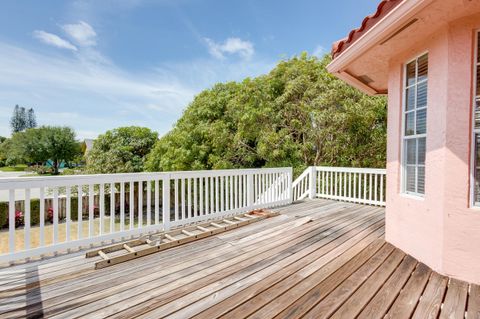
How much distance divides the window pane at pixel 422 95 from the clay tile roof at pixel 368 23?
95cm

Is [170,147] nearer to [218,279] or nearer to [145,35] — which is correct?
[145,35]

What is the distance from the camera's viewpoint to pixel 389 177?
11.1ft

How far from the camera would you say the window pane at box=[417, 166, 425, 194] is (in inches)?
112

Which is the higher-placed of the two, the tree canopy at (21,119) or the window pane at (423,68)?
the tree canopy at (21,119)

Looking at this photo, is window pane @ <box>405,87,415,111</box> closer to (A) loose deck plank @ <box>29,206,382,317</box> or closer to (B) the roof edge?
(B) the roof edge

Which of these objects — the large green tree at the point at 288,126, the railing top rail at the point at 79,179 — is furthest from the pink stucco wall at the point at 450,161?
the large green tree at the point at 288,126

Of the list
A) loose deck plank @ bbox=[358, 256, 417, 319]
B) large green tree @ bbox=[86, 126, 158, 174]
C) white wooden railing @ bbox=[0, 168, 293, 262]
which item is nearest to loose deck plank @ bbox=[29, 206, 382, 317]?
white wooden railing @ bbox=[0, 168, 293, 262]

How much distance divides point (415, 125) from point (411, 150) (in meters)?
0.31

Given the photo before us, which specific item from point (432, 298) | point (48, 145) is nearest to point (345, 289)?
point (432, 298)

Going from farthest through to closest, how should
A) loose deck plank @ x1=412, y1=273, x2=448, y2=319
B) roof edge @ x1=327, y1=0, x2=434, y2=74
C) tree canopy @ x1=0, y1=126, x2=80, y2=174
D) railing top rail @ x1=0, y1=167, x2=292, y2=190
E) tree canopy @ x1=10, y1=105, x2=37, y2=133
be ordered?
tree canopy @ x1=10, y1=105, x2=37, y2=133 < tree canopy @ x1=0, y1=126, x2=80, y2=174 < railing top rail @ x1=0, y1=167, x2=292, y2=190 < roof edge @ x1=327, y1=0, x2=434, y2=74 < loose deck plank @ x1=412, y1=273, x2=448, y2=319

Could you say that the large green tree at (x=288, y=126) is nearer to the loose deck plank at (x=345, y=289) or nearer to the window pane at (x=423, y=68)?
the window pane at (x=423, y=68)

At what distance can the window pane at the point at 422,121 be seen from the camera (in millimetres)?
2803

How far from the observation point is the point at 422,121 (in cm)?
286

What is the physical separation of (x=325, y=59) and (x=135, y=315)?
32.8ft
